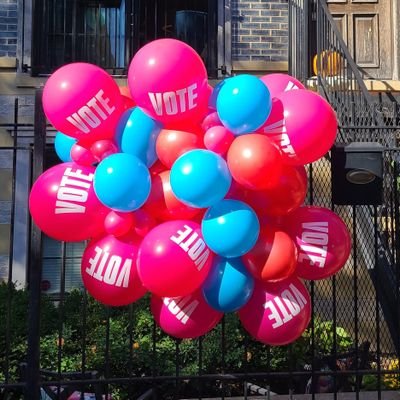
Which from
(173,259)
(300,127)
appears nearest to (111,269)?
(173,259)

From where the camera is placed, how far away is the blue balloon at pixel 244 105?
245cm

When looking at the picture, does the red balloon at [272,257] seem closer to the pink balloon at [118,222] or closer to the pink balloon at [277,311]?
the pink balloon at [277,311]

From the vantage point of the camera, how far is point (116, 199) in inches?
96.6

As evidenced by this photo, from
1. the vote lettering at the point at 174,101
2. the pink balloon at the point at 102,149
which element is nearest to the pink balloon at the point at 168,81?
the vote lettering at the point at 174,101

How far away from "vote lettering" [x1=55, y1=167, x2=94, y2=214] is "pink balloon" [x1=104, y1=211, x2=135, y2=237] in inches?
5.2

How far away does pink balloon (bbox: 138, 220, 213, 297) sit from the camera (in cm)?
243

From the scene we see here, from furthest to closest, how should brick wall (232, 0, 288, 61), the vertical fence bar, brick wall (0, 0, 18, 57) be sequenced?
1. brick wall (232, 0, 288, 61)
2. brick wall (0, 0, 18, 57)
3. the vertical fence bar

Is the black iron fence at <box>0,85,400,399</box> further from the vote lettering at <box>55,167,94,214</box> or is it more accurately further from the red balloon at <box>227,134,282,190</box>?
the red balloon at <box>227,134,282,190</box>

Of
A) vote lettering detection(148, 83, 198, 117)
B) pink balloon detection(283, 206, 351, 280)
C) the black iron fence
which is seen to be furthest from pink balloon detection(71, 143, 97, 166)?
the black iron fence

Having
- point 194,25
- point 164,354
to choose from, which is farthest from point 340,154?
point 194,25

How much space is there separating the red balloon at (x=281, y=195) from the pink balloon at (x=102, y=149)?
0.66 metres

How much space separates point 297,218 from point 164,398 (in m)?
2.80

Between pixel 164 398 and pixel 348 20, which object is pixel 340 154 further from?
pixel 348 20

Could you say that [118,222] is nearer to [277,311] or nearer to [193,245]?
[193,245]
